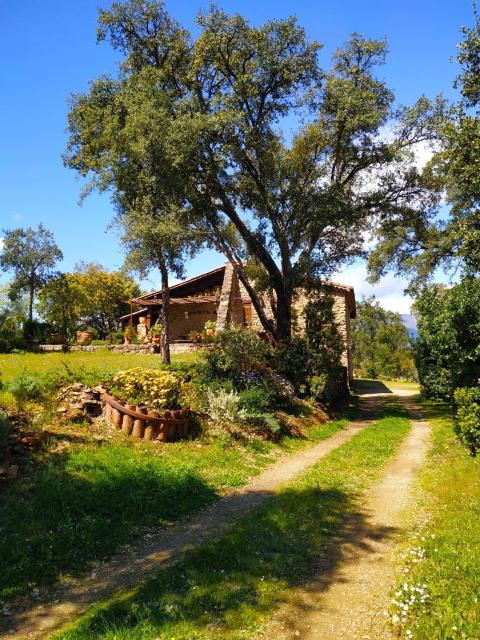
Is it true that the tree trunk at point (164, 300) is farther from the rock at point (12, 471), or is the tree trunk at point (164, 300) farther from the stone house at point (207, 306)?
the rock at point (12, 471)

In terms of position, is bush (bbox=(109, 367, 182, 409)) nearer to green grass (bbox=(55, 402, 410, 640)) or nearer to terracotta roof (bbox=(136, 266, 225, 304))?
green grass (bbox=(55, 402, 410, 640))

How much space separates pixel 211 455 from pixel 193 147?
11.0 metres

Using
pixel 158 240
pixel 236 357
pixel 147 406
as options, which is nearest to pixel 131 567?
pixel 147 406

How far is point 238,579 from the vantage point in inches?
207

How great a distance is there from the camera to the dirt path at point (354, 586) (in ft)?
14.2

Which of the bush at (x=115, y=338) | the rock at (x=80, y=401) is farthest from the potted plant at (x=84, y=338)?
the rock at (x=80, y=401)

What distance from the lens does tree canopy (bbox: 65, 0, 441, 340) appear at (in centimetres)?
1694

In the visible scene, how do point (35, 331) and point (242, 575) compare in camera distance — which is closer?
point (242, 575)

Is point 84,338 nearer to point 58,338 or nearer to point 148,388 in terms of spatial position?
point 58,338

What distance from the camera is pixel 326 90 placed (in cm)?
1848

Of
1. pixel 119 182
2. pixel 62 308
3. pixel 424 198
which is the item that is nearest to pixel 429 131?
pixel 424 198

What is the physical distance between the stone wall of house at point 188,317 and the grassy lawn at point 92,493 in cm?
2313

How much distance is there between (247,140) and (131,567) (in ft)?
51.7

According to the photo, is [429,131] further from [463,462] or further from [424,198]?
[463,462]
